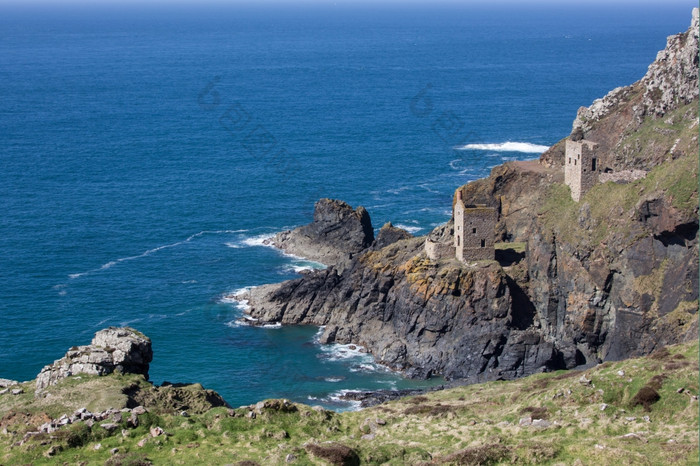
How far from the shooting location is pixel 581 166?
10175cm

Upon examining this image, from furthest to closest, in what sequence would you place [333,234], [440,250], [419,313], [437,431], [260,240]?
[260,240] < [333,234] < [440,250] < [419,313] < [437,431]

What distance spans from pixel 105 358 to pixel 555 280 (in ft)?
172

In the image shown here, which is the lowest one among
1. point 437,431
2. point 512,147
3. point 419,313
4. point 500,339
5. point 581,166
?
point 500,339

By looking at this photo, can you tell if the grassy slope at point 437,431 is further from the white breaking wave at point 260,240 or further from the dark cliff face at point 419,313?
the white breaking wave at point 260,240

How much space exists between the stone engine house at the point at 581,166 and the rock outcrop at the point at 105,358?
2165 inches

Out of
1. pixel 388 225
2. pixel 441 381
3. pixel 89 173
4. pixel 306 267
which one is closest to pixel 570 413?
pixel 441 381

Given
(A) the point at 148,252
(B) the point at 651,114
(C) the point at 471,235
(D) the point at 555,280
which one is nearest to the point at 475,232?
(C) the point at 471,235

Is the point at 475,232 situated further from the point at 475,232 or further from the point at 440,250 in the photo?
the point at 440,250

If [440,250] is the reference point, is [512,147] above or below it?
above

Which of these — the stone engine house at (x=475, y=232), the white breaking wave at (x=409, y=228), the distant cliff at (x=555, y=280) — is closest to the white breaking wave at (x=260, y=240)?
the white breaking wave at (x=409, y=228)

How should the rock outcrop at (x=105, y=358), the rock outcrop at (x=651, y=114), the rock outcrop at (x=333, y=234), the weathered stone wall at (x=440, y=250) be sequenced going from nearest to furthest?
the rock outcrop at (x=105, y=358) < the weathered stone wall at (x=440, y=250) < the rock outcrop at (x=651, y=114) < the rock outcrop at (x=333, y=234)

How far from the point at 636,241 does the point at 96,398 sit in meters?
55.5

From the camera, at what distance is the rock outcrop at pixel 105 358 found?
2341 inches

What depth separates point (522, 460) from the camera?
152ft
